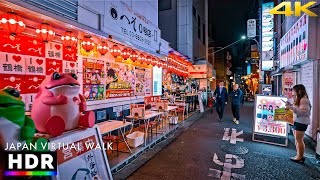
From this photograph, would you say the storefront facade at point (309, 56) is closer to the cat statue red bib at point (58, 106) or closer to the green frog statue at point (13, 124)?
the cat statue red bib at point (58, 106)

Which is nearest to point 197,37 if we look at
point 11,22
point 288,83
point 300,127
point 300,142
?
point 288,83

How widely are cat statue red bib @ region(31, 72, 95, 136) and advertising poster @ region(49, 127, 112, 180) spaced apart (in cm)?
20

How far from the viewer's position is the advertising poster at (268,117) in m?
7.23

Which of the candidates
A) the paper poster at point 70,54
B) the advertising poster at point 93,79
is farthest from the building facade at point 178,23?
the paper poster at point 70,54

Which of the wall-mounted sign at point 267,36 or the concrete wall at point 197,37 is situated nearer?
the wall-mounted sign at point 267,36

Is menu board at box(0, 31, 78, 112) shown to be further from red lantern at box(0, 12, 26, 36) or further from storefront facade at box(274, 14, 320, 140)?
storefront facade at box(274, 14, 320, 140)

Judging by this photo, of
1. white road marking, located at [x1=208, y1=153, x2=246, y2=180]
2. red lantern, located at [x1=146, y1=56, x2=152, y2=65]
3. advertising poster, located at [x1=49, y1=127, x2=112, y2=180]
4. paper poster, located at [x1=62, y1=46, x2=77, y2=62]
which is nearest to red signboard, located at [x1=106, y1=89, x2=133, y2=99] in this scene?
red lantern, located at [x1=146, y1=56, x2=152, y2=65]

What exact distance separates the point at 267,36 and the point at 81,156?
55.4 feet

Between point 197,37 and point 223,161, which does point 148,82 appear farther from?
point 197,37

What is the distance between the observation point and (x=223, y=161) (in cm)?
555

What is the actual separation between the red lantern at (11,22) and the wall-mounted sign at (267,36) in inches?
647

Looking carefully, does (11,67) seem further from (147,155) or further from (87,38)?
(147,155)

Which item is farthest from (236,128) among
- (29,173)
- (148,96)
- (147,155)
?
(29,173)

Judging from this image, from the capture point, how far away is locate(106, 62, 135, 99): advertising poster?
305 inches
